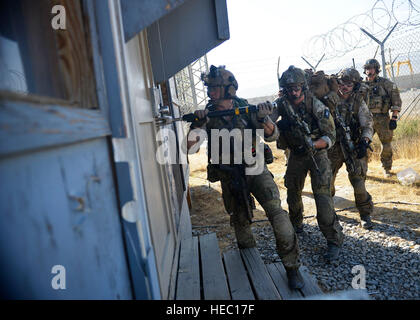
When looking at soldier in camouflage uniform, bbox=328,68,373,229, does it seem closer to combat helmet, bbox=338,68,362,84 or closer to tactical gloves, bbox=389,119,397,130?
combat helmet, bbox=338,68,362,84

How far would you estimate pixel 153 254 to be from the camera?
5.16 feet

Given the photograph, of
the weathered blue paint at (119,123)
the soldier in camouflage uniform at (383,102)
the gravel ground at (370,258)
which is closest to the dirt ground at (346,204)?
the gravel ground at (370,258)

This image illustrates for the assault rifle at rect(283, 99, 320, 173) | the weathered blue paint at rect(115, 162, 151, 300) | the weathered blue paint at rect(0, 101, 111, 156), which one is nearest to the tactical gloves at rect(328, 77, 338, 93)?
the assault rifle at rect(283, 99, 320, 173)

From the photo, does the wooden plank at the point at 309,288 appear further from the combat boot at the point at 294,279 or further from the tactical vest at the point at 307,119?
the tactical vest at the point at 307,119

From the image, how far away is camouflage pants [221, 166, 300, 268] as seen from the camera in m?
2.58

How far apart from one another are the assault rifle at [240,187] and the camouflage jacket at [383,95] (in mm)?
4354

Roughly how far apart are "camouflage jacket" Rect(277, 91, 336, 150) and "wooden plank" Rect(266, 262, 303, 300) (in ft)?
4.98

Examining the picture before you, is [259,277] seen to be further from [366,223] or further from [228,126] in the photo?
[366,223]

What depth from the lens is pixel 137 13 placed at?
1.65m

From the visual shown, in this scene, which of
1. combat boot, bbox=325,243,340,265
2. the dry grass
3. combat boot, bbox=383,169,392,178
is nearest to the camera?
combat boot, bbox=325,243,340,265

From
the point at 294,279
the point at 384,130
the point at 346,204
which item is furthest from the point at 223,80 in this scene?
the point at 384,130
